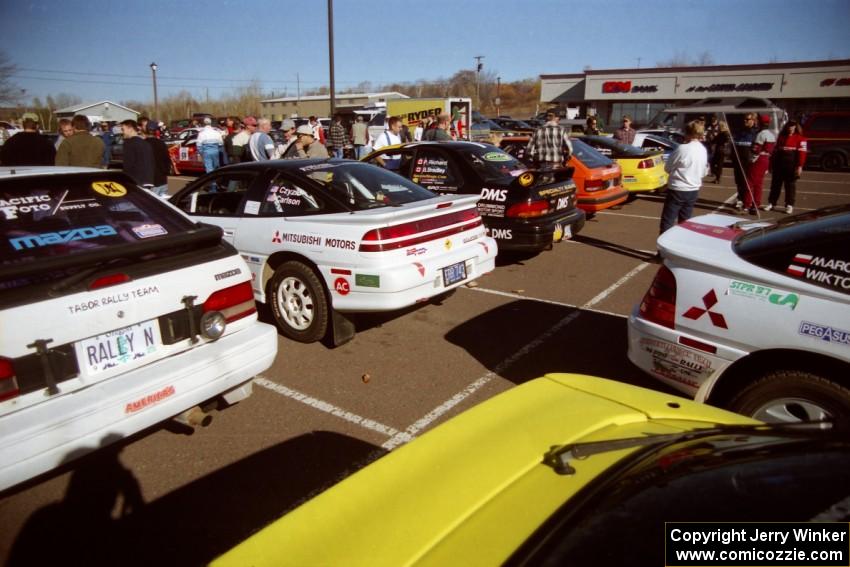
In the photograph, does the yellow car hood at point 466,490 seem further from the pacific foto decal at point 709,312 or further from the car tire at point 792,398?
the pacific foto decal at point 709,312

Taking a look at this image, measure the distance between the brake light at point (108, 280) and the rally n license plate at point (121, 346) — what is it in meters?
0.22

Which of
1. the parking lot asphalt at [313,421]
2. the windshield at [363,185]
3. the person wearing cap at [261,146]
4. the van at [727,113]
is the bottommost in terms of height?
the parking lot asphalt at [313,421]

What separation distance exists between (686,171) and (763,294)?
15.2ft

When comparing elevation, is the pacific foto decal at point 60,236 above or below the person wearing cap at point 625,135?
below

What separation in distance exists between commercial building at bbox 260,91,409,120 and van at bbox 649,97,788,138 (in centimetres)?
2041

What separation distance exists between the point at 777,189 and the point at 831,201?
2.95 metres

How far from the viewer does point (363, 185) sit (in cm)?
482

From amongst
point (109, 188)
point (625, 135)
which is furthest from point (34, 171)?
point (625, 135)

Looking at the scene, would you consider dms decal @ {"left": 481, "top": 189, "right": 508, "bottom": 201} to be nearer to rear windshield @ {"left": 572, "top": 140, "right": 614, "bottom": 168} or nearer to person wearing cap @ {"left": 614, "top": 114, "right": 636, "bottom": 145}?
rear windshield @ {"left": 572, "top": 140, "right": 614, "bottom": 168}

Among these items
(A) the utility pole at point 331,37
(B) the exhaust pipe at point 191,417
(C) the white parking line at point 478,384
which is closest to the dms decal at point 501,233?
(C) the white parking line at point 478,384

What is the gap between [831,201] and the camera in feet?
41.1

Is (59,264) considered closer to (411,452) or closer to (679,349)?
(411,452)

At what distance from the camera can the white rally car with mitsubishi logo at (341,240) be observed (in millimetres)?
4234

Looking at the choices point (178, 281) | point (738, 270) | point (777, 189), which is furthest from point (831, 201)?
point (178, 281)
